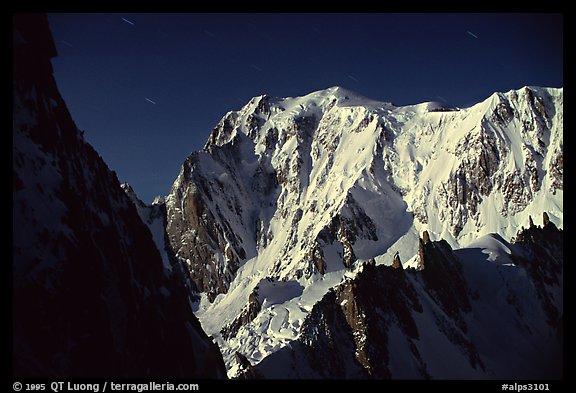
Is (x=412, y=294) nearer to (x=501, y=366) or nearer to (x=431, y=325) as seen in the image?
(x=431, y=325)

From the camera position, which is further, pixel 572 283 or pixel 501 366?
pixel 501 366

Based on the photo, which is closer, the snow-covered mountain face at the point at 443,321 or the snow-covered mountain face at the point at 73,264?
the snow-covered mountain face at the point at 73,264

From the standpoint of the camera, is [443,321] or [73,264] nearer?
[73,264]

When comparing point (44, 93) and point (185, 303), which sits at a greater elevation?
point (44, 93)

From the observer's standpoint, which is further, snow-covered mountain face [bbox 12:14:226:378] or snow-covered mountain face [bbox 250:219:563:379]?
snow-covered mountain face [bbox 250:219:563:379]

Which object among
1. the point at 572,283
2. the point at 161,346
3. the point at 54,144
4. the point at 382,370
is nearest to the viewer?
the point at 572,283

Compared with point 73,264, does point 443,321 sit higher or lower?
lower

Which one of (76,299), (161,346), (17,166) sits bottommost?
(161,346)

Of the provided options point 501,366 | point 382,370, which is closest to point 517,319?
point 501,366
